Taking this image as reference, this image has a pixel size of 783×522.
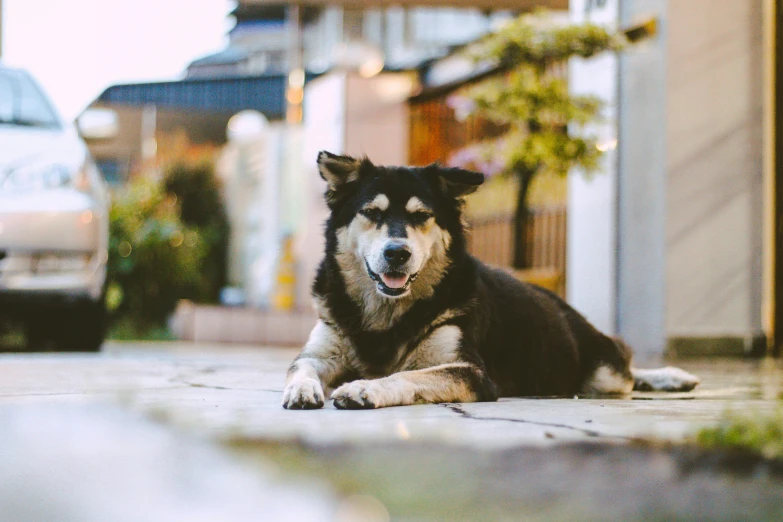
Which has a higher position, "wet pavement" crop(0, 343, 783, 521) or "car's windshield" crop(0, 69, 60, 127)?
"car's windshield" crop(0, 69, 60, 127)

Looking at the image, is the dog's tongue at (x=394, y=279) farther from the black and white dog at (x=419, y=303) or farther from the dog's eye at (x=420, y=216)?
the dog's eye at (x=420, y=216)

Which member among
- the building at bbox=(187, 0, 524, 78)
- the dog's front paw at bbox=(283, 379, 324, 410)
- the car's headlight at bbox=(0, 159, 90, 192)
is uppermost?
the building at bbox=(187, 0, 524, 78)

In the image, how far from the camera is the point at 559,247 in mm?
9445

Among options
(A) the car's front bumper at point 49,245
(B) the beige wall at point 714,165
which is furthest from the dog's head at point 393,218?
(B) the beige wall at point 714,165

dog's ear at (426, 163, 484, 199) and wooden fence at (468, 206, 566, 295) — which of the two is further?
wooden fence at (468, 206, 566, 295)

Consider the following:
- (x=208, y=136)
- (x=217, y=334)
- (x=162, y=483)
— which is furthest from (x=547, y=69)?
(x=208, y=136)

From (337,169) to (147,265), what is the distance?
31.1 feet

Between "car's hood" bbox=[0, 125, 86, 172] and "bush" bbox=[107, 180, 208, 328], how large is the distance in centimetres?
602

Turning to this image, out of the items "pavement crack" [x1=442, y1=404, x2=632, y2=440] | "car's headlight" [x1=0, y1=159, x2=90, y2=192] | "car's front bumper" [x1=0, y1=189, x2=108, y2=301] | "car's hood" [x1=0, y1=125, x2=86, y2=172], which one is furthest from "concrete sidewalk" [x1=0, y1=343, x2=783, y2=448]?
"car's hood" [x1=0, y1=125, x2=86, y2=172]

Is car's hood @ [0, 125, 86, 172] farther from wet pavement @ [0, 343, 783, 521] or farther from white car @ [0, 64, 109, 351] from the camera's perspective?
wet pavement @ [0, 343, 783, 521]

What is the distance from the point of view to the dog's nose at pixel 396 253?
3652 millimetres

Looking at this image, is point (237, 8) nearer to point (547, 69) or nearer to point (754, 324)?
point (547, 69)

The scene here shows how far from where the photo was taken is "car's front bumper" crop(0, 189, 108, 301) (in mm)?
6102

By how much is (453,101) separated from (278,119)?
11097 mm
